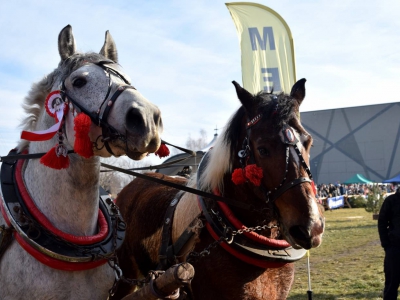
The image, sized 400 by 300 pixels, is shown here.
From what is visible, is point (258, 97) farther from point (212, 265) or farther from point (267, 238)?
point (212, 265)

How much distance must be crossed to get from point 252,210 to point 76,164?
137 centimetres

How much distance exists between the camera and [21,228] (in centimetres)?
240

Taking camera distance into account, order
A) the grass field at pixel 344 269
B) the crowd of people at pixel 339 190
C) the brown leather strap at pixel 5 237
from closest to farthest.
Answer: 1. the brown leather strap at pixel 5 237
2. the grass field at pixel 344 269
3. the crowd of people at pixel 339 190

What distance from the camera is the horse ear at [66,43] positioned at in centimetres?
260

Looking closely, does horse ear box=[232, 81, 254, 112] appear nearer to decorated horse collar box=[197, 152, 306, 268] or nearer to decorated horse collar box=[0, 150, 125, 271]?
decorated horse collar box=[197, 152, 306, 268]

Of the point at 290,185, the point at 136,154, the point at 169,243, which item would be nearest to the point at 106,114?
the point at 136,154

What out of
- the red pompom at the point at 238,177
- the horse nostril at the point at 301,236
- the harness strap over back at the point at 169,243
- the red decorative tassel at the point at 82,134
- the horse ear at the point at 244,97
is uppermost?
the horse ear at the point at 244,97

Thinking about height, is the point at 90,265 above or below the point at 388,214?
above

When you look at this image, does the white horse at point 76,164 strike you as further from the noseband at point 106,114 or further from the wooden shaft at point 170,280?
the wooden shaft at point 170,280

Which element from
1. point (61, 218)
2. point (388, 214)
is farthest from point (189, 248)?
point (388, 214)

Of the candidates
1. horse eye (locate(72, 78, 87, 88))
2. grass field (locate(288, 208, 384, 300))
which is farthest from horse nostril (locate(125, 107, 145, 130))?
grass field (locate(288, 208, 384, 300))

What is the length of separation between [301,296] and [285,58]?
380 centimetres

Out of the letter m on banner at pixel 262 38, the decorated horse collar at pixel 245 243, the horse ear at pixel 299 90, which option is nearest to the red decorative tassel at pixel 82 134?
the decorated horse collar at pixel 245 243

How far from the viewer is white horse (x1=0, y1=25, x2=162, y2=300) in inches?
88.7
